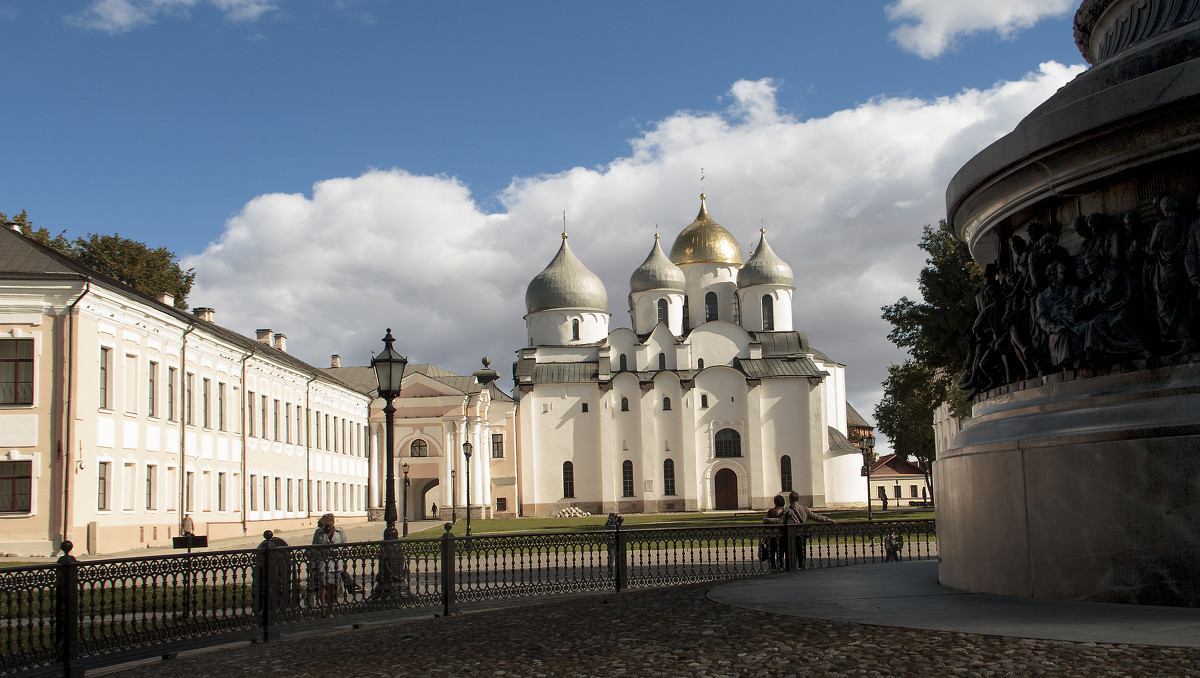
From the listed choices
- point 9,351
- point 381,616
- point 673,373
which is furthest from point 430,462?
point 381,616

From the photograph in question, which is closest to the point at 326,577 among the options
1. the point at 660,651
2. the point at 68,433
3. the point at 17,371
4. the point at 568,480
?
the point at 660,651

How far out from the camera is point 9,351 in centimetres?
2856

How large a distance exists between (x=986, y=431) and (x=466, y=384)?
62.0 metres

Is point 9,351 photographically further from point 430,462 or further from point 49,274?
point 430,462

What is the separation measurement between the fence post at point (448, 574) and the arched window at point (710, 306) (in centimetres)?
6767

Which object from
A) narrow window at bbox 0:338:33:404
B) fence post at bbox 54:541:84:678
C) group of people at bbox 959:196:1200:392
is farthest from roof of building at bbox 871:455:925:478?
fence post at bbox 54:541:84:678

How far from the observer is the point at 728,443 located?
69.0m

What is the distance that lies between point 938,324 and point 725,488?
118 feet

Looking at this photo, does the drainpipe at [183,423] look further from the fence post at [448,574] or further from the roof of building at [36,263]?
the fence post at [448,574]

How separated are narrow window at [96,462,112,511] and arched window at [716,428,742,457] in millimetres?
44282

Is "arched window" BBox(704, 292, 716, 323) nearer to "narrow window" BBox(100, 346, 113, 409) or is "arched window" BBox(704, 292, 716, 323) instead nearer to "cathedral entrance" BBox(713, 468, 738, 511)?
"cathedral entrance" BBox(713, 468, 738, 511)

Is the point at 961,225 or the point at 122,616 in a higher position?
the point at 961,225

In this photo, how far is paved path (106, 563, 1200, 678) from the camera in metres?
5.75

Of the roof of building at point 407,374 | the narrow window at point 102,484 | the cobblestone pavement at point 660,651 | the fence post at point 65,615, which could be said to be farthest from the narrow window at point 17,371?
the roof of building at point 407,374
